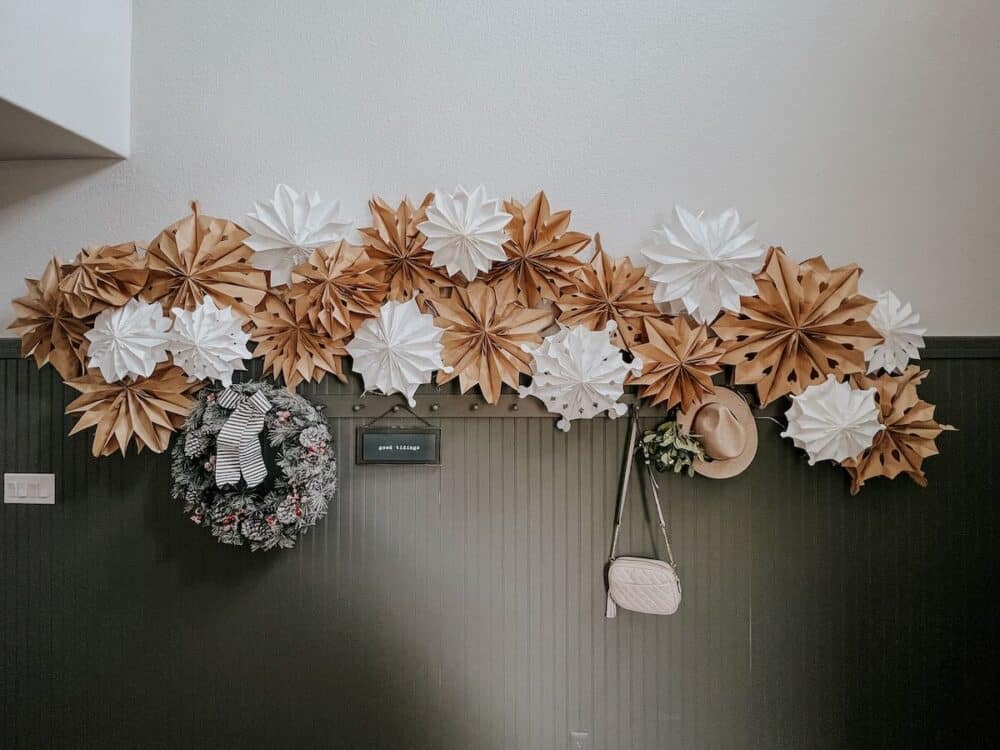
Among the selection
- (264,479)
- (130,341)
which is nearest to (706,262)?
(264,479)

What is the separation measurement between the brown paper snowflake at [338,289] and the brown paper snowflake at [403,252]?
30 millimetres

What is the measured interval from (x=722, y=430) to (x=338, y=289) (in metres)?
1.04

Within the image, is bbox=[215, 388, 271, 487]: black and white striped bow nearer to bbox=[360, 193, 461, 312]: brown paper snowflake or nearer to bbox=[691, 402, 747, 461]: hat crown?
bbox=[360, 193, 461, 312]: brown paper snowflake

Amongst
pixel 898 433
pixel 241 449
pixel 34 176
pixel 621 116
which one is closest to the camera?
pixel 241 449

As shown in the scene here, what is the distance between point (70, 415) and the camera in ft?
5.24

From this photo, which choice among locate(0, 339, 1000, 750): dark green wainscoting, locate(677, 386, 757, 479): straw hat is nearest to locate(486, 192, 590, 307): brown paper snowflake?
locate(0, 339, 1000, 750): dark green wainscoting

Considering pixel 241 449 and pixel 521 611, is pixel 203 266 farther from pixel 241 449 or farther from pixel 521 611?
pixel 521 611

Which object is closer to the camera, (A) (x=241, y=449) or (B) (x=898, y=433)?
(A) (x=241, y=449)

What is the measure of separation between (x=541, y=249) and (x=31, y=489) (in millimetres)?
1634

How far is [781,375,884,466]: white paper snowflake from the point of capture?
1.37 meters

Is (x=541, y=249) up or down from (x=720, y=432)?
up

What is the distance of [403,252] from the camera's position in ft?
4.69

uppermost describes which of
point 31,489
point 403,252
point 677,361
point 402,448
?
point 403,252

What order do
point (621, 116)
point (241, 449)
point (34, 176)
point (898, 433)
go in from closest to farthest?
point (241, 449), point (898, 433), point (621, 116), point (34, 176)
